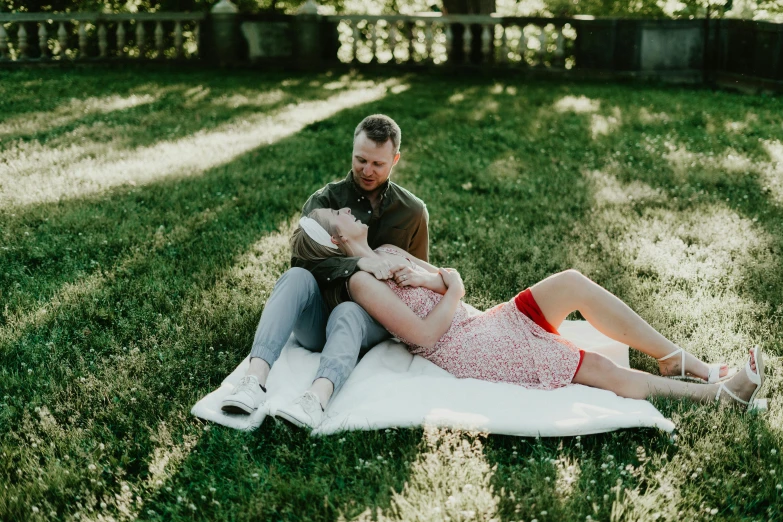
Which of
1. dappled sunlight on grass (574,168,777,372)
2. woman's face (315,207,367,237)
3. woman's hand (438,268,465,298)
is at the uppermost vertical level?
woman's face (315,207,367,237)

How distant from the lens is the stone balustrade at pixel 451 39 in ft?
51.0

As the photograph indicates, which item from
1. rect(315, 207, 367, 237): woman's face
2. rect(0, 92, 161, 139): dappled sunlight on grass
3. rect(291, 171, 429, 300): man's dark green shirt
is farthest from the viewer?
rect(0, 92, 161, 139): dappled sunlight on grass

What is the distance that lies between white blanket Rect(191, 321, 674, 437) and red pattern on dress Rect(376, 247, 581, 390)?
0.08 m

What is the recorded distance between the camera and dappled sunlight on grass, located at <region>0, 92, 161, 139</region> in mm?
9859

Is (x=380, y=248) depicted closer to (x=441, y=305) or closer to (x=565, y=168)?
(x=441, y=305)

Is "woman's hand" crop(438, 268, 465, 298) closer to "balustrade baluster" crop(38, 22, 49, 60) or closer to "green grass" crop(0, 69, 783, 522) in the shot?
"green grass" crop(0, 69, 783, 522)

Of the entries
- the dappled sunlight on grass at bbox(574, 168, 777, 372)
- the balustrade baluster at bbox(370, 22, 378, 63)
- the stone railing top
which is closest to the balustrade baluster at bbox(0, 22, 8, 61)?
the stone railing top

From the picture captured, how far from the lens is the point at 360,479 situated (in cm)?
317

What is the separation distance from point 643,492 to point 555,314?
117 centimetres

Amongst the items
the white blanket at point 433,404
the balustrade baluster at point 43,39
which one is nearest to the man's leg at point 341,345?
the white blanket at point 433,404

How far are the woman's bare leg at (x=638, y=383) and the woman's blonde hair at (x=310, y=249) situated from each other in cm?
157

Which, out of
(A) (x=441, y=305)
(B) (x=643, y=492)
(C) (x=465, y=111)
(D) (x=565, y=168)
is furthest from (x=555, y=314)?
(C) (x=465, y=111)

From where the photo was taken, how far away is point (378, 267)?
13.0 ft

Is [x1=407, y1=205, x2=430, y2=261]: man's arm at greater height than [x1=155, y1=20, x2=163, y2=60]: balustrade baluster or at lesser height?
lesser
